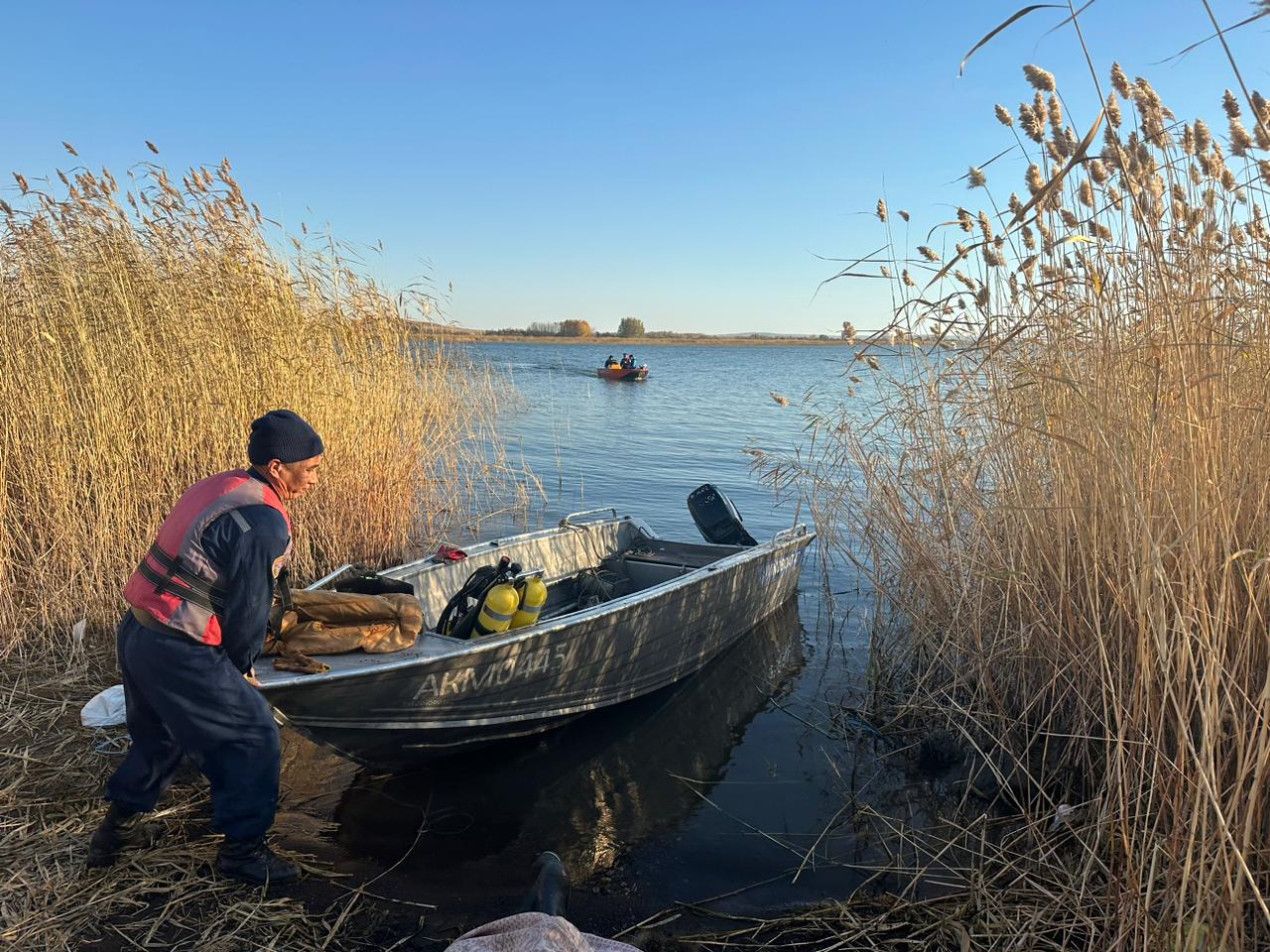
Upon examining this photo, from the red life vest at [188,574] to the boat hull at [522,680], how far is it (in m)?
0.59

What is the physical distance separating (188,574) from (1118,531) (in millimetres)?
3167

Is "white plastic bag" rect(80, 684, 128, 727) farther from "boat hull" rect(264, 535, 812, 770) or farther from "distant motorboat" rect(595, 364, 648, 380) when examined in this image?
Answer: "distant motorboat" rect(595, 364, 648, 380)

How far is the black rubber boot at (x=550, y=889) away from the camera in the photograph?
302 centimetres

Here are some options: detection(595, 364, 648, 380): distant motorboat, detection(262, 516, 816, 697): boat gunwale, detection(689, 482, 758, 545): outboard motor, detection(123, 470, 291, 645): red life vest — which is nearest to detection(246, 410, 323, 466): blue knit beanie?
detection(123, 470, 291, 645): red life vest

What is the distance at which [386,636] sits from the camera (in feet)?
12.6

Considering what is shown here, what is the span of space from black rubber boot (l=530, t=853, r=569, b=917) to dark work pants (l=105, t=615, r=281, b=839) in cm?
101

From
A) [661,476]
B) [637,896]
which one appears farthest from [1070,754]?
[661,476]

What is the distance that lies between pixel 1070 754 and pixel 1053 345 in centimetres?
181

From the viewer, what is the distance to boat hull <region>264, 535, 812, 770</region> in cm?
359

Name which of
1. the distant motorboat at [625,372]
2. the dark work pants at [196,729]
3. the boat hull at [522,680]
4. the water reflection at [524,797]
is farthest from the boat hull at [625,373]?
the dark work pants at [196,729]

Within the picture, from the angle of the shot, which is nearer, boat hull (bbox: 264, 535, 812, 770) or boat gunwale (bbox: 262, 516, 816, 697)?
boat gunwale (bbox: 262, 516, 816, 697)

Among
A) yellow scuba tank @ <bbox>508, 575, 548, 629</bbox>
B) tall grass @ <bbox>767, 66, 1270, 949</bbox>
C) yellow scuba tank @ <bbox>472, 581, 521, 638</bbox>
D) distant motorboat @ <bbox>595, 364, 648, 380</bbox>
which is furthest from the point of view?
distant motorboat @ <bbox>595, 364, 648, 380</bbox>

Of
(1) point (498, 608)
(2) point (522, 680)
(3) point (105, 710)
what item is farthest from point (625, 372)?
(3) point (105, 710)

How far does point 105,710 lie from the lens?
3.66 metres
